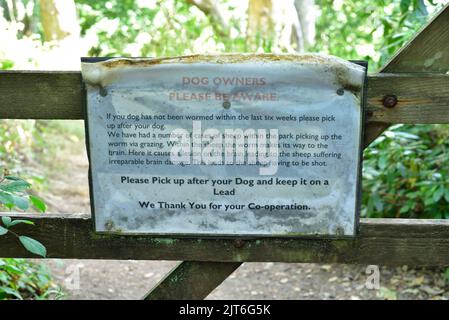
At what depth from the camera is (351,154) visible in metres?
2.01

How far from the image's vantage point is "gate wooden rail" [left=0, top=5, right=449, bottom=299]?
201cm

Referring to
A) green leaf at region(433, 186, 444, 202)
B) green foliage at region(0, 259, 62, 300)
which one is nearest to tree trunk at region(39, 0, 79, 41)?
green foliage at region(0, 259, 62, 300)

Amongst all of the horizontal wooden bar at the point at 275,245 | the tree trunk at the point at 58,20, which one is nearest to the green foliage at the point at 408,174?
the horizontal wooden bar at the point at 275,245

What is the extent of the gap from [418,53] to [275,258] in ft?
2.99

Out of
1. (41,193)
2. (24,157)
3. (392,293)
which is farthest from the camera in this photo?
(24,157)

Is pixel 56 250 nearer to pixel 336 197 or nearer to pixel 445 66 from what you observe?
pixel 336 197

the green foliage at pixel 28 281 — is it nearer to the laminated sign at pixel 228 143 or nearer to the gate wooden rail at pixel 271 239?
the gate wooden rail at pixel 271 239

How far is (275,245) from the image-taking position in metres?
2.18

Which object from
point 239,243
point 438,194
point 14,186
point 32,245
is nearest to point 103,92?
point 14,186

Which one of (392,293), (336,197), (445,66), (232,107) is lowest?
(392,293)

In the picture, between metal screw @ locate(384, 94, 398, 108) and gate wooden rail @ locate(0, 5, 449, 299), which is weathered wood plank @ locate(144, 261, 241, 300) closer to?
gate wooden rail @ locate(0, 5, 449, 299)

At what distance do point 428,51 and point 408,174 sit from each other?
288 centimetres

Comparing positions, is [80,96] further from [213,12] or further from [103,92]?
[213,12]
